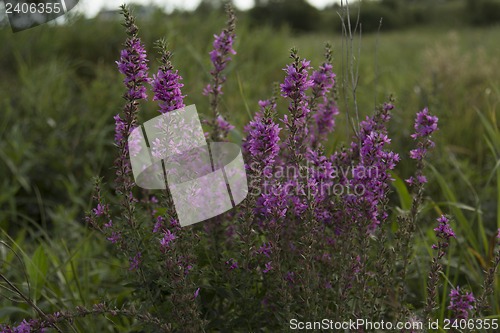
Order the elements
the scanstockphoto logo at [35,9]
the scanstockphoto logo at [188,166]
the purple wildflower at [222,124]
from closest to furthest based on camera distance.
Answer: the scanstockphoto logo at [188,166] < the purple wildflower at [222,124] < the scanstockphoto logo at [35,9]

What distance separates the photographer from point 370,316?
183cm

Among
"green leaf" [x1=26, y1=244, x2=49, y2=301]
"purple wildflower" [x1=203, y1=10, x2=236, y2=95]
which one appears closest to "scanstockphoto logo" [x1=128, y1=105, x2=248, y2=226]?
"purple wildflower" [x1=203, y1=10, x2=236, y2=95]

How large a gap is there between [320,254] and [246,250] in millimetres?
412

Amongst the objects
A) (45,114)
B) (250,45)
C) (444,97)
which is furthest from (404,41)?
(45,114)

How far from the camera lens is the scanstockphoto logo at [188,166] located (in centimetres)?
167

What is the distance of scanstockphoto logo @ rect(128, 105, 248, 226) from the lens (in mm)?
1674

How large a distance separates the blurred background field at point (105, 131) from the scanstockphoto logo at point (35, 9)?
0.58 meters

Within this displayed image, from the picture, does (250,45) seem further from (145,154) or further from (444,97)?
(145,154)

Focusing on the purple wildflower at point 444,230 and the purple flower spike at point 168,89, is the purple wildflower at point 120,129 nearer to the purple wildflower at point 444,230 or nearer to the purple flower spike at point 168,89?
the purple flower spike at point 168,89

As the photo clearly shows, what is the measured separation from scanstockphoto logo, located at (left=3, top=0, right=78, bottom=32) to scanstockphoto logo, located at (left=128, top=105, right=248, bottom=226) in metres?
1.86

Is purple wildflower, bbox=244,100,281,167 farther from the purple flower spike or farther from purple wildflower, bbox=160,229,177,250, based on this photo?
purple wildflower, bbox=160,229,177,250

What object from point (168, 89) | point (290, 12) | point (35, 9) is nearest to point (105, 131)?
point (35, 9)

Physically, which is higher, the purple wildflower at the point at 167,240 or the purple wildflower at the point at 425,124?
the purple wildflower at the point at 425,124

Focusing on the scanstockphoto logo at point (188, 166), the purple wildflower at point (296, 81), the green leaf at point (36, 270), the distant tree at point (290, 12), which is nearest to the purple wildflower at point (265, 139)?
the purple wildflower at point (296, 81)
